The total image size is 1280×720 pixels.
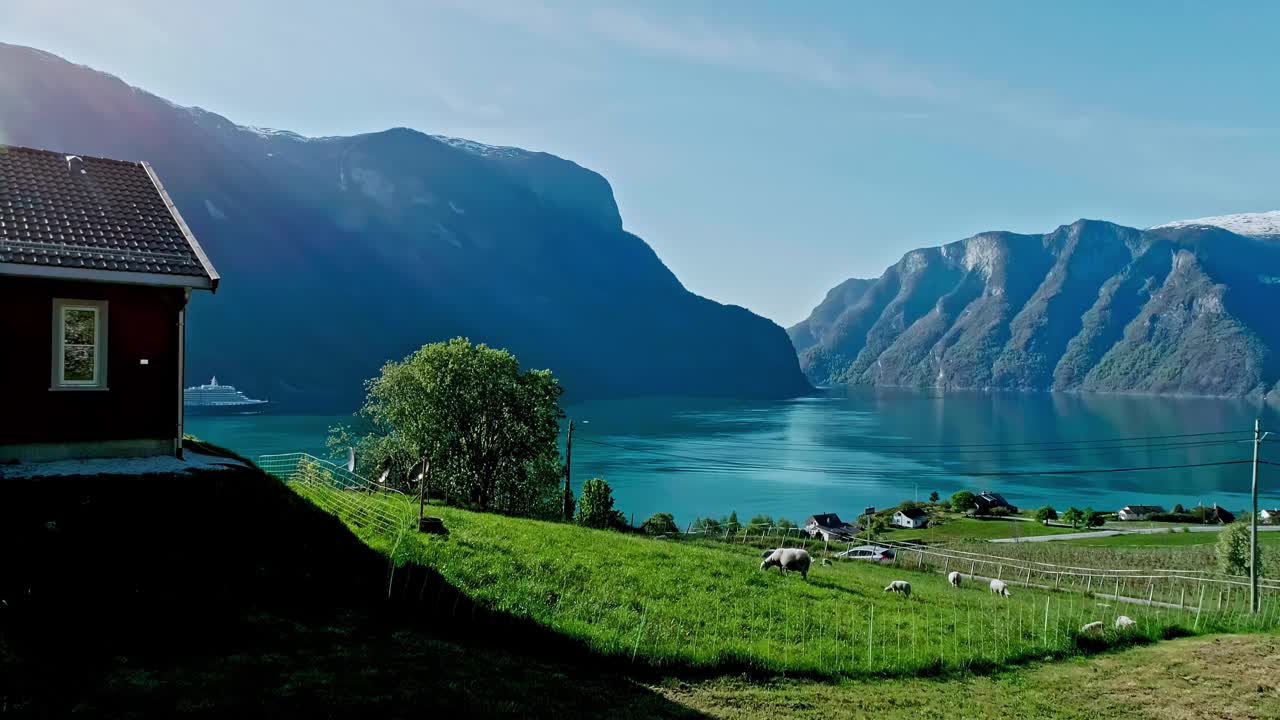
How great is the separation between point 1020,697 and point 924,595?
10.1 metres

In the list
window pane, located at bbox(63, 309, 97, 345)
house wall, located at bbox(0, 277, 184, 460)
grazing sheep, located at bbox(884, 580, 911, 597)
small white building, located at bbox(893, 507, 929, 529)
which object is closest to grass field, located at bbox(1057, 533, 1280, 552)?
small white building, located at bbox(893, 507, 929, 529)

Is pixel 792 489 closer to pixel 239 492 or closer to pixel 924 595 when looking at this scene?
pixel 924 595

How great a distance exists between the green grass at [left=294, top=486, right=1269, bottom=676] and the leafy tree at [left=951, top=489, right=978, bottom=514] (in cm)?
6295

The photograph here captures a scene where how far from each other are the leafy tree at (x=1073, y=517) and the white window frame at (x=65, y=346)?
77426mm

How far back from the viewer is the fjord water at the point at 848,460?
84.5 m

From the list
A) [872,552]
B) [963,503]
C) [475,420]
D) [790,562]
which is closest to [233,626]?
[790,562]

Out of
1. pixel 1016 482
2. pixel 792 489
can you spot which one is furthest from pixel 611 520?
pixel 1016 482

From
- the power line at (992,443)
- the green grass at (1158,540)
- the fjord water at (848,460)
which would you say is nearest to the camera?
the green grass at (1158,540)

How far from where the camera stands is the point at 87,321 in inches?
579

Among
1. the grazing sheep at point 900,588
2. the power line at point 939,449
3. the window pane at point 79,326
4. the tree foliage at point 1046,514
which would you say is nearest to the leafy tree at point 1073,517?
the tree foliage at point 1046,514

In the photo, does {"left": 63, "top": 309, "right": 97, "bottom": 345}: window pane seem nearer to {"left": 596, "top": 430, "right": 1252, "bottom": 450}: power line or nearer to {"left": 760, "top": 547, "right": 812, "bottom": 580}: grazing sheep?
{"left": 760, "top": 547, "right": 812, "bottom": 580}: grazing sheep

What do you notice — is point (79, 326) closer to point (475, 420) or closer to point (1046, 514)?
point (475, 420)

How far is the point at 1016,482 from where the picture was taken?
104 meters

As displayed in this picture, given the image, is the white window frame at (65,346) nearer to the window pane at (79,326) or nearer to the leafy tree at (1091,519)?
the window pane at (79,326)
